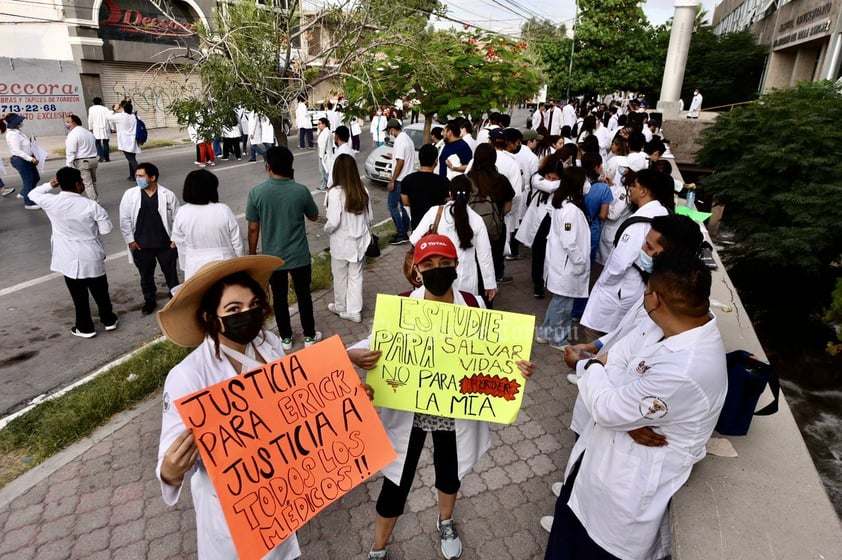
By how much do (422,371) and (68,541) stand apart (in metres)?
2.47

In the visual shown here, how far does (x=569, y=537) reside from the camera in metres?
2.57

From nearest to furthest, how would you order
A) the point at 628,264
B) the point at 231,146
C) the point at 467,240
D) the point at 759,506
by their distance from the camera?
the point at 759,506, the point at 628,264, the point at 467,240, the point at 231,146

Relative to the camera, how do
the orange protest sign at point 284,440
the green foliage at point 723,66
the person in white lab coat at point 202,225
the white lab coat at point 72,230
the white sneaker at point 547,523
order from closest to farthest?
the orange protest sign at point 284,440 < the white sneaker at point 547,523 < the person in white lab coat at point 202,225 < the white lab coat at point 72,230 < the green foliage at point 723,66

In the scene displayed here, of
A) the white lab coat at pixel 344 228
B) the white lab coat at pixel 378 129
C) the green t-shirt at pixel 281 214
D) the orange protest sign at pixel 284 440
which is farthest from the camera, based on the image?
the white lab coat at pixel 378 129

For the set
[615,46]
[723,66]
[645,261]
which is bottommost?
[645,261]

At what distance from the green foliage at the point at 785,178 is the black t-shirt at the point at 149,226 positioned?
8.16 meters

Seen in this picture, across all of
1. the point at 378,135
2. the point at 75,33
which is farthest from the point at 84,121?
the point at 378,135

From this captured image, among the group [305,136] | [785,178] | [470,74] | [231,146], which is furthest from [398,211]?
[305,136]

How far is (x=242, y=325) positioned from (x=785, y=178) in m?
9.14

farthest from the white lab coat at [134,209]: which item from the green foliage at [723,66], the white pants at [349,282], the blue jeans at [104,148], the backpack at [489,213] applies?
the green foliage at [723,66]

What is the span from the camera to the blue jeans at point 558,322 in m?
5.31

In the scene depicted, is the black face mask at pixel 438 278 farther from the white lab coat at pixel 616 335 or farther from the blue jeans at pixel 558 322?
the blue jeans at pixel 558 322

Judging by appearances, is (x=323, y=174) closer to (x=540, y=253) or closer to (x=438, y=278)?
(x=540, y=253)

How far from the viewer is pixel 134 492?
3527 millimetres
